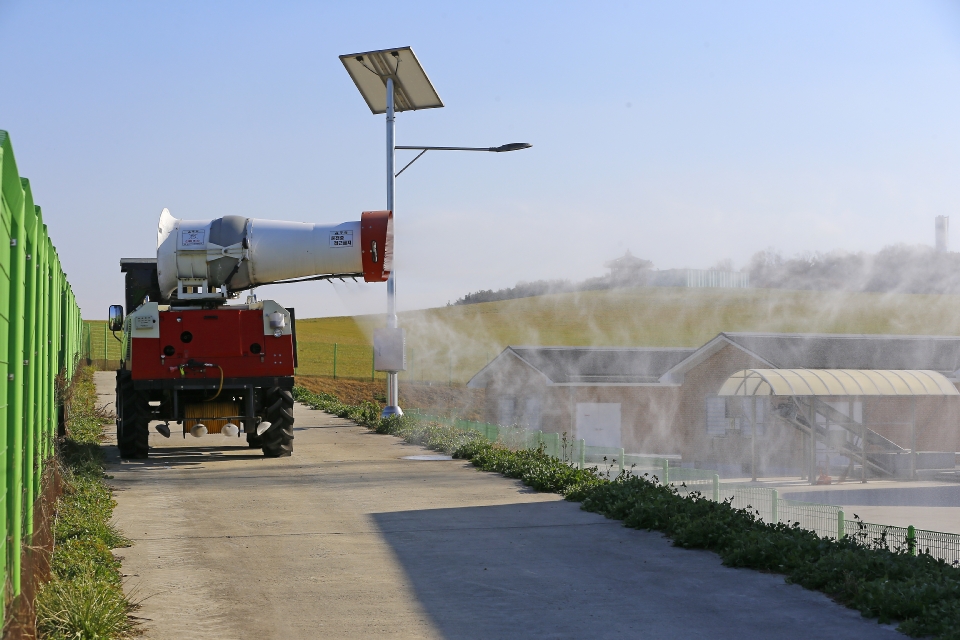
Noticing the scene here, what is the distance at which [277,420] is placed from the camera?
1540 cm

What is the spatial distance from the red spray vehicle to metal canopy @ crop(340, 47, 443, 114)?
720 cm

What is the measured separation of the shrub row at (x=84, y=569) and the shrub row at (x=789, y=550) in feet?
14.9

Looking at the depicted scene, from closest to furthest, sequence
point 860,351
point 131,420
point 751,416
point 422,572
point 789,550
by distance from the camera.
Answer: point 422,572 → point 789,550 → point 131,420 → point 751,416 → point 860,351

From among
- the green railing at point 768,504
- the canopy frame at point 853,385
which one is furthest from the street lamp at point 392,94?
the canopy frame at point 853,385

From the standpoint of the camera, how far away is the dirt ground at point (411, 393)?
4147 cm

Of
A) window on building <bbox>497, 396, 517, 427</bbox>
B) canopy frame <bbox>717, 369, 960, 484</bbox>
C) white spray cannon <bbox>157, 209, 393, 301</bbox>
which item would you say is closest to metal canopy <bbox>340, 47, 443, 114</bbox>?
white spray cannon <bbox>157, 209, 393, 301</bbox>

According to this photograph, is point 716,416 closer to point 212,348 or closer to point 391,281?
point 391,281

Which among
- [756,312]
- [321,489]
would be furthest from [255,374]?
[756,312]

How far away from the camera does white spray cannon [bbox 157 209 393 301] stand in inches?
Answer: 593

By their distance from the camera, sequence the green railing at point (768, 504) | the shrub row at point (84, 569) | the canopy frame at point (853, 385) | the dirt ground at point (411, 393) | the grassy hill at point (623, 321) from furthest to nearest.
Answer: the grassy hill at point (623, 321)
the dirt ground at point (411, 393)
the canopy frame at point (853, 385)
the green railing at point (768, 504)
the shrub row at point (84, 569)

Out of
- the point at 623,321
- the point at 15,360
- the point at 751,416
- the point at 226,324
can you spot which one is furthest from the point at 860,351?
the point at 15,360

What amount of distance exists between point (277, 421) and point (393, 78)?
9592 millimetres

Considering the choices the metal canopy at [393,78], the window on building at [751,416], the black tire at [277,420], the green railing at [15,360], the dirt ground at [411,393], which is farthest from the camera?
the dirt ground at [411,393]

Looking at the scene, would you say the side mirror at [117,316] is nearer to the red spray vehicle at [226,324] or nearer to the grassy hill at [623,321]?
the red spray vehicle at [226,324]
